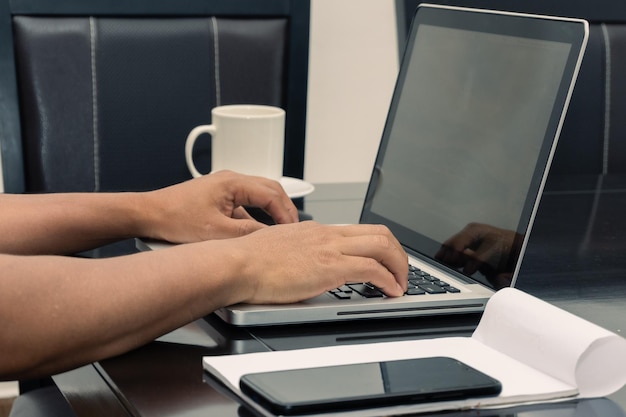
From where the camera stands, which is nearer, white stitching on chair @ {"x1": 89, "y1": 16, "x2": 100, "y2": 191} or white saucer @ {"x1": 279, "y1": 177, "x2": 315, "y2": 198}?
white saucer @ {"x1": 279, "y1": 177, "x2": 315, "y2": 198}

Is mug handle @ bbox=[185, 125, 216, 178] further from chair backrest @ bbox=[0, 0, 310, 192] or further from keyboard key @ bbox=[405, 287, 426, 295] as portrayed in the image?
keyboard key @ bbox=[405, 287, 426, 295]

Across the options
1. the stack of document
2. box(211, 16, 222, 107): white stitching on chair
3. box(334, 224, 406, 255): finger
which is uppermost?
box(211, 16, 222, 107): white stitching on chair

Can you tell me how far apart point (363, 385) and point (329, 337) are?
0.15m

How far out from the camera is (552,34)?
91 centimetres

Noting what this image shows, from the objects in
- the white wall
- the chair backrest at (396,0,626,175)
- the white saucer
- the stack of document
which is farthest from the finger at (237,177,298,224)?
the white wall

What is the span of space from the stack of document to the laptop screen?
0.15 meters

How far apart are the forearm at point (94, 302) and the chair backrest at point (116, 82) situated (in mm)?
806

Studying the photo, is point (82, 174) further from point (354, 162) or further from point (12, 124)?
point (354, 162)

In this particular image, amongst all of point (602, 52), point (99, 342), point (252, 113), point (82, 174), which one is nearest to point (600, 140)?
point (602, 52)

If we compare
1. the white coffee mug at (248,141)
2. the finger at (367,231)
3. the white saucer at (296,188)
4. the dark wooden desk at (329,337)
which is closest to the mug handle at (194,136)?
the white coffee mug at (248,141)

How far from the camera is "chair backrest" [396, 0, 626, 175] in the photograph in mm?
1852

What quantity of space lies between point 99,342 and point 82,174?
96 cm

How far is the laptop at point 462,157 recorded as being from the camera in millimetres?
871

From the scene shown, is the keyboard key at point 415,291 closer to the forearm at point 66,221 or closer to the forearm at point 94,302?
the forearm at point 94,302
